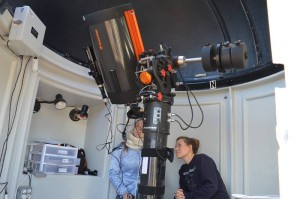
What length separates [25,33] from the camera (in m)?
1.49

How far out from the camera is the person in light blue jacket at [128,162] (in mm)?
2084

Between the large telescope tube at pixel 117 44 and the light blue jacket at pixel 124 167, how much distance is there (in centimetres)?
96

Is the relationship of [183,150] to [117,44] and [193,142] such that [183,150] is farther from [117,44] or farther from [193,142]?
[117,44]

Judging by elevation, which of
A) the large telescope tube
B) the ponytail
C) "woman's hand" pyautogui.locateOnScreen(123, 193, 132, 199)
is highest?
the large telescope tube

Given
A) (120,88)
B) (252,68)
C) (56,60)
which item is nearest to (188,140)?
(252,68)

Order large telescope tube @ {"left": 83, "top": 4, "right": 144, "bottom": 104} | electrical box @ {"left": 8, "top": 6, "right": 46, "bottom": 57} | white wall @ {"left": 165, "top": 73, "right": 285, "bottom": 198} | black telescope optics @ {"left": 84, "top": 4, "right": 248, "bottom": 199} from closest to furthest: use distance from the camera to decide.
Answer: black telescope optics @ {"left": 84, "top": 4, "right": 248, "bottom": 199}, large telescope tube @ {"left": 83, "top": 4, "right": 144, "bottom": 104}, electrical box @ {"left": 8, "top": 6, "right": 46, "bottom": 57}, white wall @ {"left": 165, "top": 73, "right": 285, "bottom": 198}

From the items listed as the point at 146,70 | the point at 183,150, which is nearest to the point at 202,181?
the point at 183,150

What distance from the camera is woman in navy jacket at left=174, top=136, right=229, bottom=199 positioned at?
183cm

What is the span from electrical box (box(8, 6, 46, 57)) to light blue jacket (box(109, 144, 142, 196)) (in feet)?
3.47

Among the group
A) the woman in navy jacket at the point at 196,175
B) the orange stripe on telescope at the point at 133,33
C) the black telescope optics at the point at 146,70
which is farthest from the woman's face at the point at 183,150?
the orange stripe on telescope at the point at 133,33

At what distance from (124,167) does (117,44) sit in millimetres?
1212

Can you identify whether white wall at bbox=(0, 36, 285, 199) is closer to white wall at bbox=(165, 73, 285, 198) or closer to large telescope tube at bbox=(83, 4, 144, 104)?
white wall at bbox=(165, 73, 285, 198)

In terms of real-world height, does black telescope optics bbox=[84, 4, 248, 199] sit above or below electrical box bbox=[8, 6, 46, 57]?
below

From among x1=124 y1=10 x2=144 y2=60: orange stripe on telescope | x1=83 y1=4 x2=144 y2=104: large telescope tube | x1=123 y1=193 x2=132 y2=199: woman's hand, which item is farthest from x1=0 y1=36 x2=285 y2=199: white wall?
x1=124 y1=10 x2=144 y2=60: orange stripe on telescope
